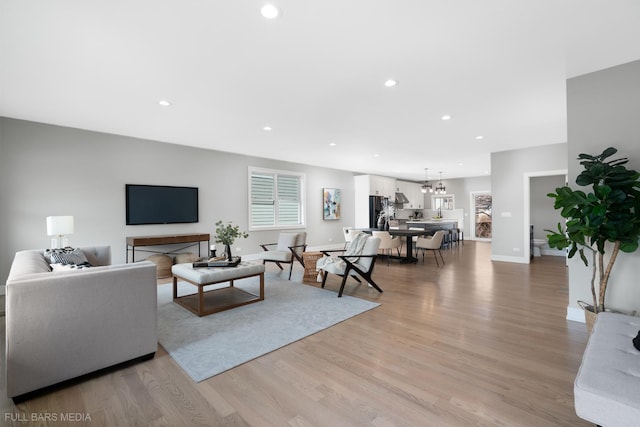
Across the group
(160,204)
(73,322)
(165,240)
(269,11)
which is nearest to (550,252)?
(269,11)

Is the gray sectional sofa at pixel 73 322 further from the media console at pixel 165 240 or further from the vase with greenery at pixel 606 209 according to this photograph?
the vase with greenery at pixel 606 209

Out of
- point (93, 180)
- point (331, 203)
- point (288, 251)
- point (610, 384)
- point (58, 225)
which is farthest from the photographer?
point (331, 203)

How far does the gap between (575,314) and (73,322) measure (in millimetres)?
4691

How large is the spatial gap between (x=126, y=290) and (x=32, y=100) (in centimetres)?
330

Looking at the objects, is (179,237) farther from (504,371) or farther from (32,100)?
(504,371)

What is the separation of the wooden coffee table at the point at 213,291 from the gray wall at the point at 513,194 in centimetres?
592

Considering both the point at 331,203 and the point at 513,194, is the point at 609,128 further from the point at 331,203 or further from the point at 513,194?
the point at 331,203

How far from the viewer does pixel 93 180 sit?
5020 mm

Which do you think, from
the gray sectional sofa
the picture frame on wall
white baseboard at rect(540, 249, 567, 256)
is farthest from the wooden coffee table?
white baseboard at rect(540, 249, 567, 256)

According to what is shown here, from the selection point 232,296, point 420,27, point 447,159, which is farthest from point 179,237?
point 447,159

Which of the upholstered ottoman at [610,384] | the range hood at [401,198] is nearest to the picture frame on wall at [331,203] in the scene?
the range hood at [401,198]

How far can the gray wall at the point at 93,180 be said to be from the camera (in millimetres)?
4336

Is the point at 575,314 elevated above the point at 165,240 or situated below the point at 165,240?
below

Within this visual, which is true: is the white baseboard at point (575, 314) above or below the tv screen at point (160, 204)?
below
